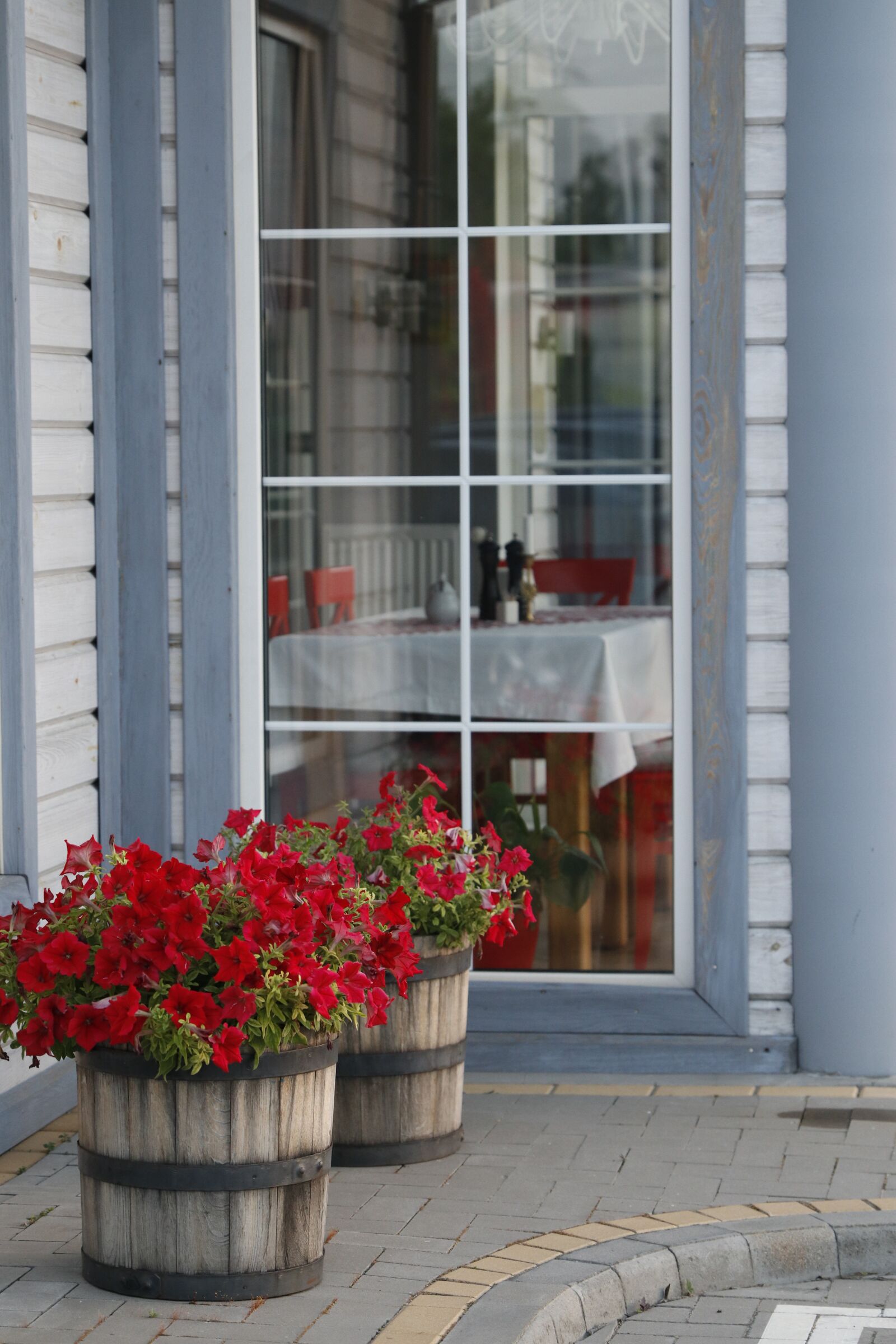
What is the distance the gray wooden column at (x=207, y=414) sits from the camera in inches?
198

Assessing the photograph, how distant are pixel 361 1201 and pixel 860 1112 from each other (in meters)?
1.38

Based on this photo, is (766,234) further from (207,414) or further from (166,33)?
(166,33)

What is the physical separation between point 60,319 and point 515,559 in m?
1.37

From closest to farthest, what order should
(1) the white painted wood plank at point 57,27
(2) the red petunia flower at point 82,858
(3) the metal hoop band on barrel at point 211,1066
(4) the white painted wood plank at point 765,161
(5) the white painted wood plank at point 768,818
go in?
(3) the metal hoop band on barrel at point 211,1066, (2) the red petunia flower at point 82,858, (1) the white painted wood plank at point 57,27, (4) the white painted wood plank at point 765,161, (5) the white painted wood plank at point 768,818

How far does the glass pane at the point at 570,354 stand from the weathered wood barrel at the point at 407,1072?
1.55 meters

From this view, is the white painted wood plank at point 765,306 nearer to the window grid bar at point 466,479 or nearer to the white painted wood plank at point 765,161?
the white painted wood plank at point 765,161

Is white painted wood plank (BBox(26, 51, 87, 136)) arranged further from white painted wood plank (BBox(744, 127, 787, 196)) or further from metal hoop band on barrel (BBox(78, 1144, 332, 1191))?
metal hoop band on barrel (BBox(78, 1144, 332, 1191))

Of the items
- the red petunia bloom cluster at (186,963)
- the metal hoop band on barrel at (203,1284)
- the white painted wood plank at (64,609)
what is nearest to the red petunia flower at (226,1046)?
the red petunia bloom cluster at (186,963)

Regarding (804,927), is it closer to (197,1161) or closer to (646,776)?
(646,776)

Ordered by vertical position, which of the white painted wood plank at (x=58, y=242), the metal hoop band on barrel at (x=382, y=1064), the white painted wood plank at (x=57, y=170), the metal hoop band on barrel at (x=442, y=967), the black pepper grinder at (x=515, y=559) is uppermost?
the white painted wood plank at (x=57, y=170)

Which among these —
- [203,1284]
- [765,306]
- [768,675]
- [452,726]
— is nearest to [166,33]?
[765,306]

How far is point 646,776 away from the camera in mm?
5156

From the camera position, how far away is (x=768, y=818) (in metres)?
5.00

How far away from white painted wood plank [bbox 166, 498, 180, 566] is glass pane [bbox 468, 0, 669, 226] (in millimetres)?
1200
